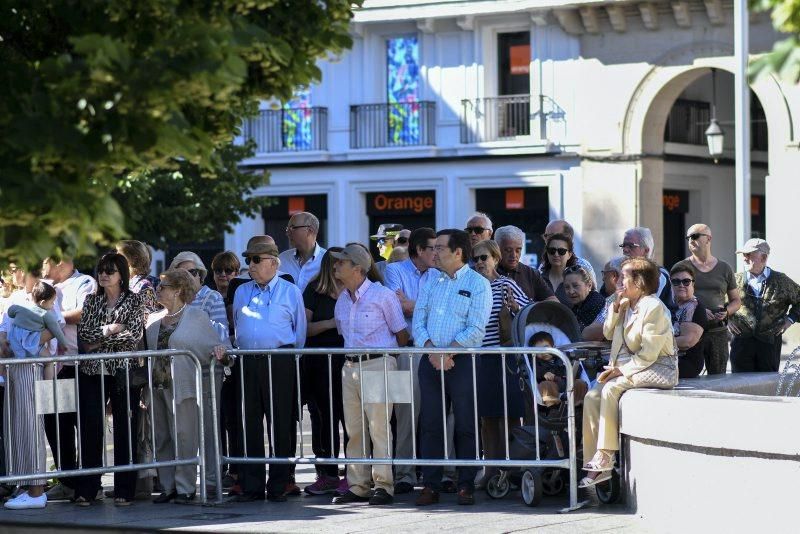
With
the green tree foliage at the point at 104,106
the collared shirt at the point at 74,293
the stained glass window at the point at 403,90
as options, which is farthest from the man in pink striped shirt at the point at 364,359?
the stained glass window at the point at 403,90

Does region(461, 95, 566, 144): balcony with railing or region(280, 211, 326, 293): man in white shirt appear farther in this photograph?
region(461, 95, 566, 144): balcony with railing

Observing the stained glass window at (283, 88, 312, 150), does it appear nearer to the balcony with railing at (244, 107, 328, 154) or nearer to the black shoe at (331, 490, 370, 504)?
the balcony with railing at (244, 107, 328, 154)

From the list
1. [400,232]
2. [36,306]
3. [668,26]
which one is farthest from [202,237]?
[36,306]

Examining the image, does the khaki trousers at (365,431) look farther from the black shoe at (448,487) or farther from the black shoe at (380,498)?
the black shoe at (448,487)

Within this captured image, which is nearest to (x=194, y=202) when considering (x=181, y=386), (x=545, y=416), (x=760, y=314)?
(x=760, y=314)

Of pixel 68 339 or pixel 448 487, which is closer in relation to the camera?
pixel 448 487

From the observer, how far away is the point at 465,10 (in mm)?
36250

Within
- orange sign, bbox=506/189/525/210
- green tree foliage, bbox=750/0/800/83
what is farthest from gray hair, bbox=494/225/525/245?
orange sign, bbox=506/189/525/210

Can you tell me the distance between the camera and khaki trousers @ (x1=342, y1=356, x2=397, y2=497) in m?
12.1

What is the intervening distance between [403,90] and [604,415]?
2705 centimetres

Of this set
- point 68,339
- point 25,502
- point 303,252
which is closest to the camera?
point 25,502

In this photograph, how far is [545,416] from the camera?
11.7m

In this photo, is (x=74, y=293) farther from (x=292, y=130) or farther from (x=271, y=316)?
(x=292, y=130)

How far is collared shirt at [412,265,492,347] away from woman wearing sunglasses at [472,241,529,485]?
0.23 m
